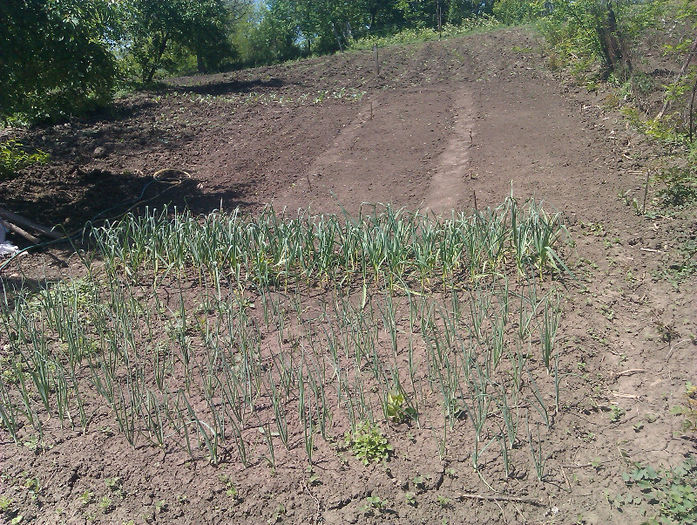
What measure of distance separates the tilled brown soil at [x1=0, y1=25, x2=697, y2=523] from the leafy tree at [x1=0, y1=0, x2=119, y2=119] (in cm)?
110

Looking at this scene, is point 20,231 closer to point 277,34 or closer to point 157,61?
point 157,61

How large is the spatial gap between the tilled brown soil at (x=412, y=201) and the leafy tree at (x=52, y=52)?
1100mm

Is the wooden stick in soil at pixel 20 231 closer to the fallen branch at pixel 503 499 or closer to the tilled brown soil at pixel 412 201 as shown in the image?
the tilled brown soil at pixel 412 201

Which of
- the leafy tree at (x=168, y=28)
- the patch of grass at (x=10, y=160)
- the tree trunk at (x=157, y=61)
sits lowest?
the patch of grass at (x=10, y=160)

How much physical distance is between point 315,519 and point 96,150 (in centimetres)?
764

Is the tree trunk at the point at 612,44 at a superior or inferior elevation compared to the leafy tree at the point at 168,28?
inferior

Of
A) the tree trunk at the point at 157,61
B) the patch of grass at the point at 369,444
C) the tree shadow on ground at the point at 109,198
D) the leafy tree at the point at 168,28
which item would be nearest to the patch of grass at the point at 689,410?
the patch of grass at the point at 369,444

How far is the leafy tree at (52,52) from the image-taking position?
5.66m

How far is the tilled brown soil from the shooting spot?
2.48 m

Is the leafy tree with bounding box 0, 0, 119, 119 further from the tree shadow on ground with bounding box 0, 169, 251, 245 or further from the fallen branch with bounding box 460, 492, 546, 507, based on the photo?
the fallen branch with bounding box 460, 492, 546, 507

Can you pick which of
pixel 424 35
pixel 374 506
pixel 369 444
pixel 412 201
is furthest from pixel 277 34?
pixel 374 506

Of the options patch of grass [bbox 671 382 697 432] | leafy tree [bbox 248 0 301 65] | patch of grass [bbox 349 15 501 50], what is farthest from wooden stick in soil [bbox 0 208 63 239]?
leafy tree [bbox 248 0 301 65]

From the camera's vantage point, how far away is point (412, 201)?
6367 mm

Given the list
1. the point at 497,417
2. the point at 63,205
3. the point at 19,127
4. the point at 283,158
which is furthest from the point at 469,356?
the point at 19,127
